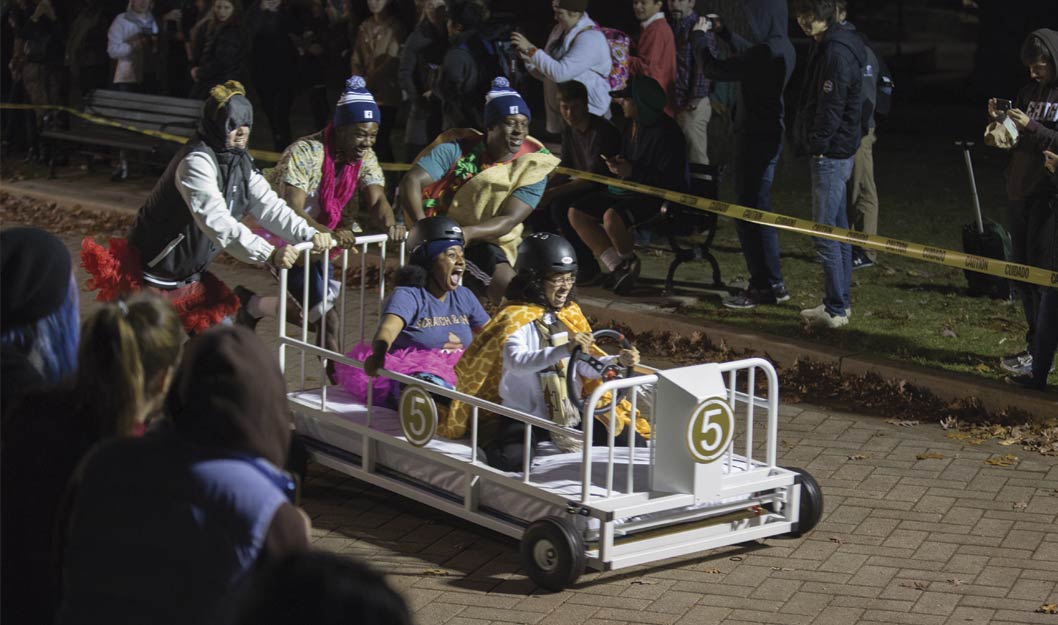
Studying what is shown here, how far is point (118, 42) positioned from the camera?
16875 millimetres

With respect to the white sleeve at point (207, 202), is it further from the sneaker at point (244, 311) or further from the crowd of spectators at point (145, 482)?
the crowd of spectators at point (145, 482)

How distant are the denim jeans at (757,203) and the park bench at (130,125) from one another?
22.6ft

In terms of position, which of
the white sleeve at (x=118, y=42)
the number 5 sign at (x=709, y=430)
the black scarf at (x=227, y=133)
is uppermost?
the white sleeve at (x=118, y=42)

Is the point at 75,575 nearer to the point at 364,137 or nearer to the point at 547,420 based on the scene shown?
the point at 547,420

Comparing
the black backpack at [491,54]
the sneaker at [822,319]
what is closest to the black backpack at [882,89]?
the sneaker at [822,319]

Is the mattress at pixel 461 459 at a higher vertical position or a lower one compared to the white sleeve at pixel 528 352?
lower

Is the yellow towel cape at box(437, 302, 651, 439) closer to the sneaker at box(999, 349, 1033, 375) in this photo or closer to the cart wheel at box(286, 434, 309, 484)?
the cart wheel at box(286, 434, 309, 484)

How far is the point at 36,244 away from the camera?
4.16 m

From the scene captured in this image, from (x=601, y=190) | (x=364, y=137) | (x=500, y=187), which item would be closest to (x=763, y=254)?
(x=601, y=190)

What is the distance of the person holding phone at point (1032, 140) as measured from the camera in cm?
860

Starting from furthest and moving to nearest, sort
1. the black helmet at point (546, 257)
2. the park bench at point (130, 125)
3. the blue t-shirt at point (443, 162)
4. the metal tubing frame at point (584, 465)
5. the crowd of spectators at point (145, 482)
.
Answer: the park bench at point (130, 125)
the blue t-shirt at point (443, 162)
the black helmet at point (546, 257)
the metal tubing frame at point (584, 465)
the crowd of spectators at point (145, 482)

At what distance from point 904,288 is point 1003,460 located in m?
3.53

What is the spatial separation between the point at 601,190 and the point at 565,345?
496cm

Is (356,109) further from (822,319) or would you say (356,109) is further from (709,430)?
(822,319)
